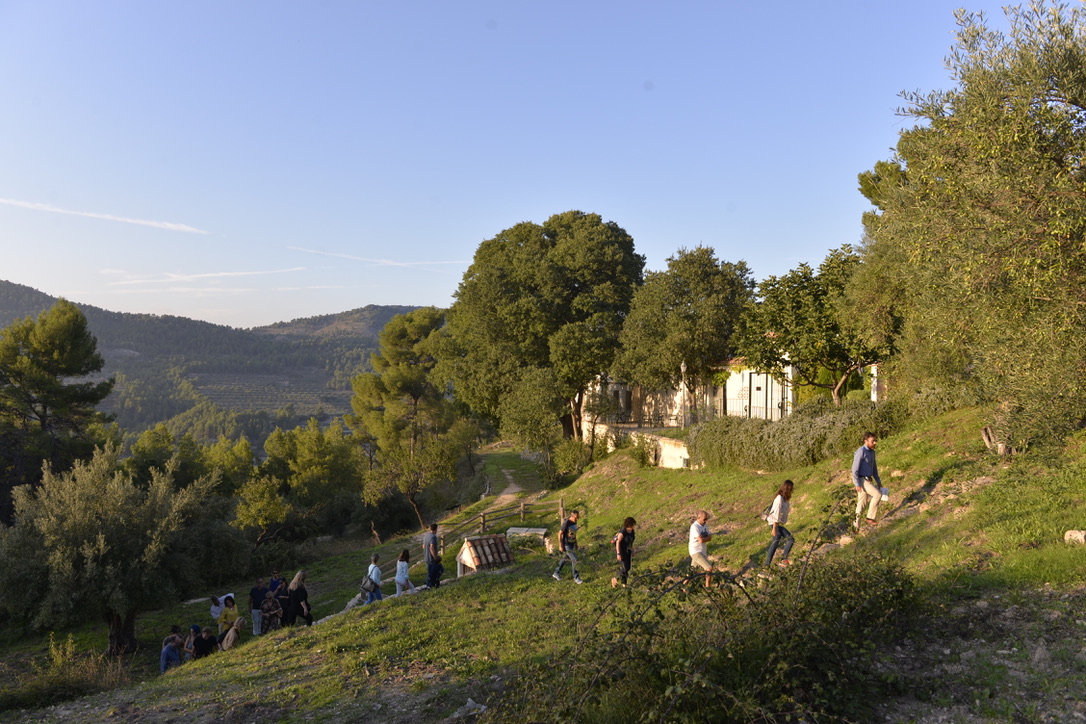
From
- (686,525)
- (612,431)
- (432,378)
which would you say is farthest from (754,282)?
(432,378)

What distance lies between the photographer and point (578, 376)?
29.3 m

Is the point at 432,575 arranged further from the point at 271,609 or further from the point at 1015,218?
the point at 1015,218

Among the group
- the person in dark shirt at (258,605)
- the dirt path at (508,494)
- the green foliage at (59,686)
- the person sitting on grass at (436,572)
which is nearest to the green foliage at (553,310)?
the dirt path at (508,494)

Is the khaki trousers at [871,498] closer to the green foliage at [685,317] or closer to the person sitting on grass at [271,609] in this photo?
the person sitting on grass at [271,609]

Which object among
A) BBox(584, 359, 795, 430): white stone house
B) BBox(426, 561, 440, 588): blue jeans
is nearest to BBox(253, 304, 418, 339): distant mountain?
BBox(584, 359, 795, 430): white stone house

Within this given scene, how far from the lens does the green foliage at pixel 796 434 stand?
16125 mm

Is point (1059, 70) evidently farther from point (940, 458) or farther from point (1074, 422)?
point (940, 458)

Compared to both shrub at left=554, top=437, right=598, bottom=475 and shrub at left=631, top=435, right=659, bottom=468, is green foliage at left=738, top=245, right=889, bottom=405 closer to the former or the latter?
shrub at left=631, top=435, right=659, bottom=468

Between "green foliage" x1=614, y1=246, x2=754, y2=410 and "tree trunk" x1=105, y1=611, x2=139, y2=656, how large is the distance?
18.5 meters

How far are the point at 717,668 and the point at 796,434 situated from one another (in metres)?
13.0

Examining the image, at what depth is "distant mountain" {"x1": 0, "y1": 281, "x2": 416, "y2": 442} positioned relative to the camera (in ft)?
308

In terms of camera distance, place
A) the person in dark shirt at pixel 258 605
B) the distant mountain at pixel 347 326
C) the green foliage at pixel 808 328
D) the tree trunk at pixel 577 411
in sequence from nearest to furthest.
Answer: the person in dark shirt at pixel 258 605
the green foliage at pixel 808 328
the tree trunk at pixel 577 411
the distant mountain at pixel 347 326

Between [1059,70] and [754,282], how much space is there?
1872 centimetres

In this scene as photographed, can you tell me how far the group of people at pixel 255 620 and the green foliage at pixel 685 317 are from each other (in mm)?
16647
